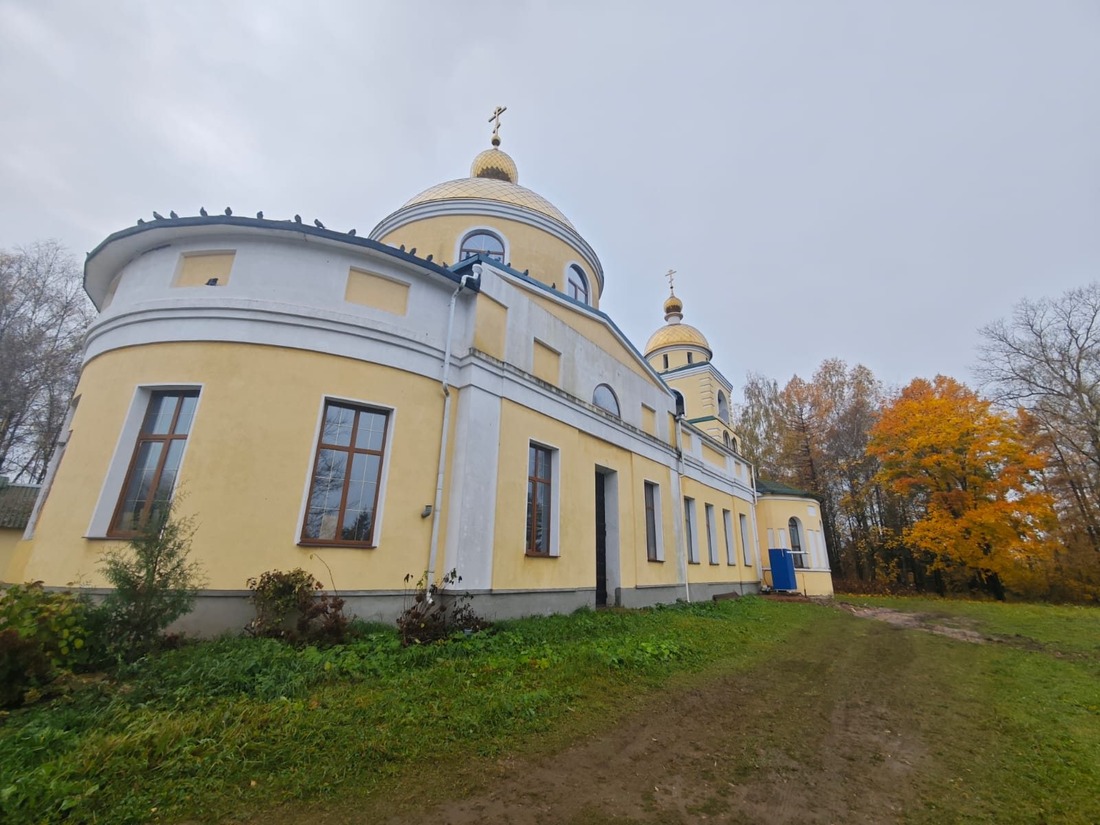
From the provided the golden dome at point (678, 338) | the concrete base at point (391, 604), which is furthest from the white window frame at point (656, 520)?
the golden dome at point (678, 338)

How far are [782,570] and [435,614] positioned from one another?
64.8 ft

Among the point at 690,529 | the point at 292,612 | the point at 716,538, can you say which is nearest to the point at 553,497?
the point at 292,612

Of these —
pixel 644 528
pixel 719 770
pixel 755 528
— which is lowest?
pixel 719 770

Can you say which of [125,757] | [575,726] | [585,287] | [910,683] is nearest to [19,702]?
[125,757]

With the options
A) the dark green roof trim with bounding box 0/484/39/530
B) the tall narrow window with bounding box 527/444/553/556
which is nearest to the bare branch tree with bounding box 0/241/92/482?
the dark green roof trim with bounding box 0/484/39/530

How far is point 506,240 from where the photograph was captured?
14547mm

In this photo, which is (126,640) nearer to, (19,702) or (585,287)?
(19,702)

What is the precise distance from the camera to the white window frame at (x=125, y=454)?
7297mm

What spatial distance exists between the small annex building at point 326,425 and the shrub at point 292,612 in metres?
0.36

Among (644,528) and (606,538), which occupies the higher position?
(644,528)

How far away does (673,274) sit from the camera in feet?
96.7

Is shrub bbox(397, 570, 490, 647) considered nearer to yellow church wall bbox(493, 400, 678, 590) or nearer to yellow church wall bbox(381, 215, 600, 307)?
yellow church wall bbox(493, 400, 678, 590)

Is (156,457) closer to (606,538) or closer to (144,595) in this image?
(144,595)

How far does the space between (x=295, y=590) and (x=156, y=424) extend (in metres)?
3.89
